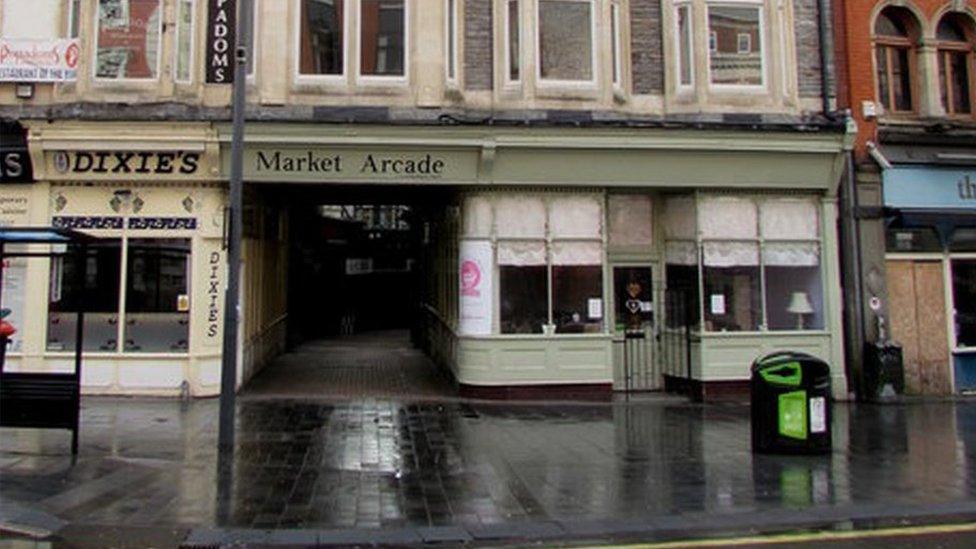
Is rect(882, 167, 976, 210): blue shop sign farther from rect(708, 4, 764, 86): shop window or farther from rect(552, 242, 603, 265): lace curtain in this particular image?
rect(552, 242, 603, 265): lace curtain

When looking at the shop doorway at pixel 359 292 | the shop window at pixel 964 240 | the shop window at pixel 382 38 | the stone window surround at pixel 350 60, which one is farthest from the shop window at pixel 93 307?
the shop window at pixel 964 240

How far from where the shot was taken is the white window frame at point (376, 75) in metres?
14.0

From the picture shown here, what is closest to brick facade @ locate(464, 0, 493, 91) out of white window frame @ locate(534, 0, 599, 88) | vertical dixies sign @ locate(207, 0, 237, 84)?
white window frame @ locate(534, 0, 599, 88)

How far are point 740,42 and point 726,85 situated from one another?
2.98ft

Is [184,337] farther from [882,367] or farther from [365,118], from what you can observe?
[882,367]

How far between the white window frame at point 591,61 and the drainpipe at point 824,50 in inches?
174

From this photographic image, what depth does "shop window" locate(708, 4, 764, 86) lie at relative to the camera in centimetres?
1477

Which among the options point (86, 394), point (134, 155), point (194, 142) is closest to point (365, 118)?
point (194, 142)

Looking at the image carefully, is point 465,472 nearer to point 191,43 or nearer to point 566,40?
point 566,40

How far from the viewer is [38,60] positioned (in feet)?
44.0

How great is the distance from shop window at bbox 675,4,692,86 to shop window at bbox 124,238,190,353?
9485mm

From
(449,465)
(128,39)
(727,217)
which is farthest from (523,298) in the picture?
(128,39)

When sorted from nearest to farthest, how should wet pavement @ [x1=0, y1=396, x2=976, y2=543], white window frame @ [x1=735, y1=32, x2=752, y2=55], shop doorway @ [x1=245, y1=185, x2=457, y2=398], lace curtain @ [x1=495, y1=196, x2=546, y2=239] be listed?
wet pavement @ [x1=0, y1=396, x2=976, y2=543], lace curtain @ [x1=495, y1=196, x2=546, y2=239], white window frame @ [x1=735, y1=32, x2=752, y2=55], shop doorway @ [x1=245, y1=185, x2=457, y2=398]

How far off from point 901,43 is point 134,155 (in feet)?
48.7
